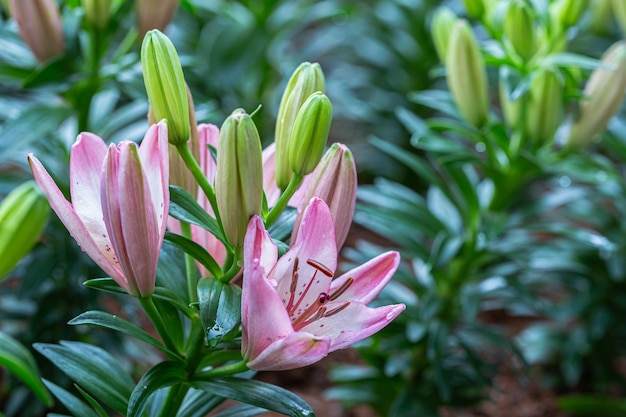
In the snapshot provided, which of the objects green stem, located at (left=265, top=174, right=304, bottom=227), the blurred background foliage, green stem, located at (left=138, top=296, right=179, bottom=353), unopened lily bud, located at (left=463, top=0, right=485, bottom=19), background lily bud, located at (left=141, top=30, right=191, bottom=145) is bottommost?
the blurred background foliage

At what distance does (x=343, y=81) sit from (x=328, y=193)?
1.09m

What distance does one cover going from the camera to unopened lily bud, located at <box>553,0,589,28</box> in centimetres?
84

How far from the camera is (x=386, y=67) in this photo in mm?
1579

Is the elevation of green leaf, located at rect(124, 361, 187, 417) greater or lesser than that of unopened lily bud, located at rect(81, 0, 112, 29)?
lesser

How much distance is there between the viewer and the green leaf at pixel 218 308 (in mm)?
502

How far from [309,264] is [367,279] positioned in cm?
6

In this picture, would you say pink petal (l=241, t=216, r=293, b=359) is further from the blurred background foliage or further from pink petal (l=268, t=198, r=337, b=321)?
the blurred background foliage

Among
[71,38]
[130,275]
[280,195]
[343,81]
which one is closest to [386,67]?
[343,81]

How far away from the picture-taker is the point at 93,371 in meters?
0.61

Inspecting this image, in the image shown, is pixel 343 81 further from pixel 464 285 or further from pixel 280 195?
pixel 280 195

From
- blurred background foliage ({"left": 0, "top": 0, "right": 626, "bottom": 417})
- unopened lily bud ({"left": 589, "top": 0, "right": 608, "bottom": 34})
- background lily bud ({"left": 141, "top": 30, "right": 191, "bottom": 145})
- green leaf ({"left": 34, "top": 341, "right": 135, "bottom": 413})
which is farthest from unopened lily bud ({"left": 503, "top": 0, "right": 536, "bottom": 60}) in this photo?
green leaf ({"left": 34, "top": 341, "right": 135, "bottom": 413})

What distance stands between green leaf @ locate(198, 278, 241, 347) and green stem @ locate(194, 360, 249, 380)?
0.03 meters

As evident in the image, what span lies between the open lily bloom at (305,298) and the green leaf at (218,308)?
17 millimetres

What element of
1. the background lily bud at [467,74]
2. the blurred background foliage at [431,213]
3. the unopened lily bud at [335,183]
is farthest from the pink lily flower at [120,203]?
the background lily bud at [467,74]
